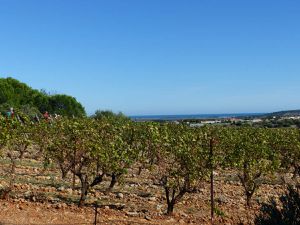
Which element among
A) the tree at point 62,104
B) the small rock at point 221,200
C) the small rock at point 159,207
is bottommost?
the small rock at point 221,200

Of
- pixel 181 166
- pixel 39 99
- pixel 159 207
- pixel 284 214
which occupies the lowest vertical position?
pixel 159 207

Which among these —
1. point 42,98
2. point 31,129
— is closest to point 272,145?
point 31,129

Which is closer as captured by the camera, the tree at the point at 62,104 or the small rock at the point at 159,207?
the small rock at the point at 159,207

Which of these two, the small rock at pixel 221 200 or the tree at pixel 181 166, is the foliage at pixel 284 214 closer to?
the tree at pixel 181 166

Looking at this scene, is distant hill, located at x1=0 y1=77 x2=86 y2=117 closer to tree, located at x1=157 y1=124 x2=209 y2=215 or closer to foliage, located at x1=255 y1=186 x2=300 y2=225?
tree, located at x1=157 y1=124 x2=209 y2=215

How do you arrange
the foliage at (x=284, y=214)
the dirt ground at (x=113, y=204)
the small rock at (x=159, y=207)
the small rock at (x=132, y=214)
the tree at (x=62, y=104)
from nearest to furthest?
the foliage at (x=284, y=214) → the dirt ground at (x=113, y=204) → the small rock at (x=132, y=214) → the small rock at (x=159, y=207) → the tree at (x=62, y=104)

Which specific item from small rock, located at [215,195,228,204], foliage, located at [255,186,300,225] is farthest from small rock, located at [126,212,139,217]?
foliage, located at [255,186,300,225]

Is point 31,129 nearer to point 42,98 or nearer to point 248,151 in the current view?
point 248,151

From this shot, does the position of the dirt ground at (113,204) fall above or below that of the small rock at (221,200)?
above

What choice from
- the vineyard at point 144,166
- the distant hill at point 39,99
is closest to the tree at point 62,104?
the distant hill at point 39,99

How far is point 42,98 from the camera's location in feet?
237

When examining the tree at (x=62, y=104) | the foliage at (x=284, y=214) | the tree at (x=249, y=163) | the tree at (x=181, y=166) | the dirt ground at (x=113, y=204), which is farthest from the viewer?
the tree at (x=62, y=104)

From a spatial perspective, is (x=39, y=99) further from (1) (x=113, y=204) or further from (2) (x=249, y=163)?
(1) (x=113, y=204)

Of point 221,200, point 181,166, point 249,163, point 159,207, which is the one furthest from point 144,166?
point 249,163
